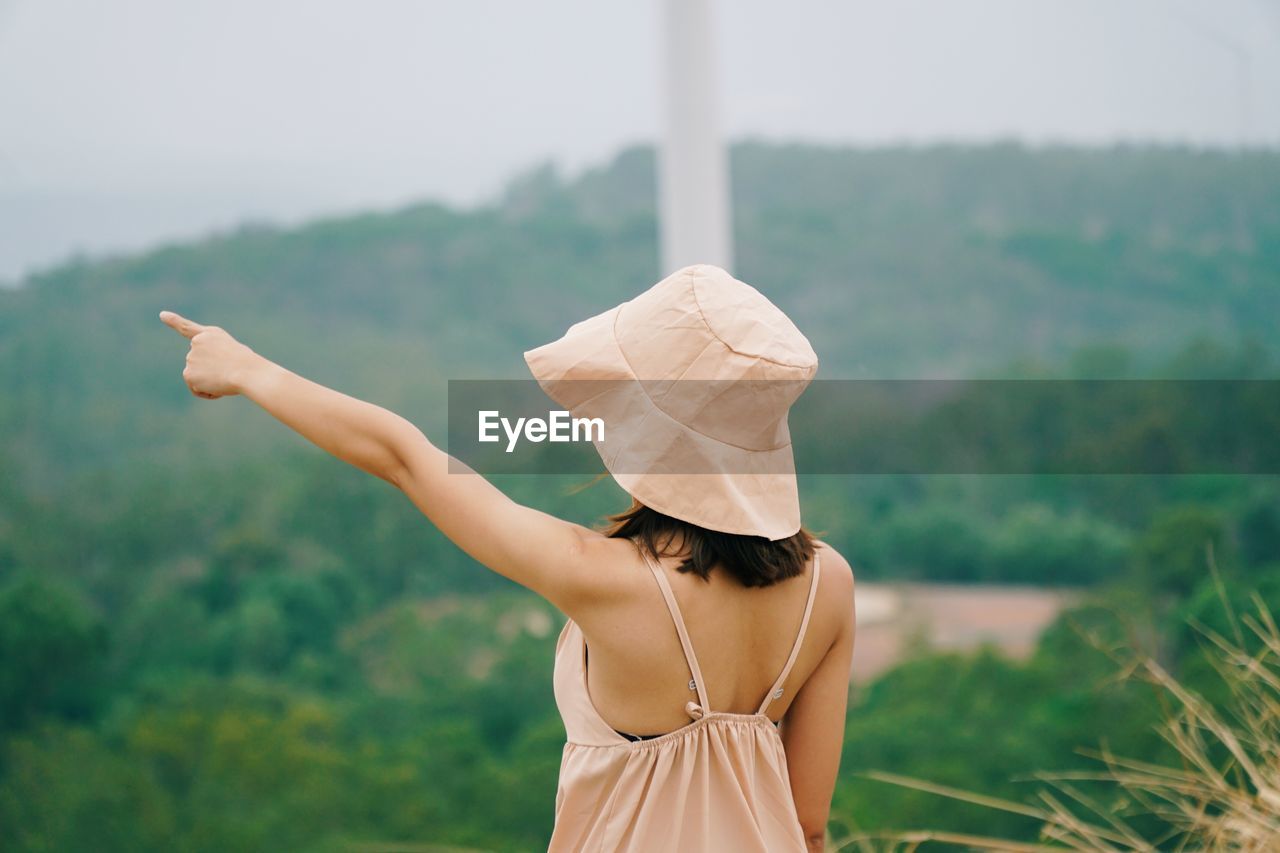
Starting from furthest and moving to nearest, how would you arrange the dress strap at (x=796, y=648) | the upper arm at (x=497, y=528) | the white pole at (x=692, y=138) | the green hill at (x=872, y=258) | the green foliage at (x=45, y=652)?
the green hill at (x=872, y=258)
the green foliage at (x=45, y=652)
the white pole at (x=692, y=138)
the dress strap at (x=796, y=648)
the upper arm at (x=497, y=528)

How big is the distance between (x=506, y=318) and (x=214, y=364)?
2421 mm

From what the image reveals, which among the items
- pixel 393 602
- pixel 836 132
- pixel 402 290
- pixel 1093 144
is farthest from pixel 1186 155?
pixel 393 602

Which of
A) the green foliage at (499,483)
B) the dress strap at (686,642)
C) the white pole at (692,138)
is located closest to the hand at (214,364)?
the dress strap at (686,642)

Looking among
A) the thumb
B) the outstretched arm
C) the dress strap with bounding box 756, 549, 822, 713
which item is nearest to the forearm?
the outstretched arm

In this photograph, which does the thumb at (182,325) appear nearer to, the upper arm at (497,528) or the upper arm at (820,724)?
the upper arm at (497,528)

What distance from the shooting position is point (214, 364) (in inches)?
42.4

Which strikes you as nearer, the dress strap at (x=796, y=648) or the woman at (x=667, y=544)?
the woman at (x=667, y=544)

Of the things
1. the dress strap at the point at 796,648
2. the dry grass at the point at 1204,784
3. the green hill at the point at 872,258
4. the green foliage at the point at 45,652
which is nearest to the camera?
the dress strap at the point at 796,648

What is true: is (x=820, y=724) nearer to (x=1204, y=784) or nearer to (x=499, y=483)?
(x=1204, y=784)

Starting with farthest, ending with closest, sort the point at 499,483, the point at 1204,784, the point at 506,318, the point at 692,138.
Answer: the point at 506,318 < the point at 499,483 < the point at 692,138 < the point at 1204,784

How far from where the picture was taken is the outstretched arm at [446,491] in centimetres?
102

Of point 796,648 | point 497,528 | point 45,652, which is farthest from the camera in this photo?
point 45,652

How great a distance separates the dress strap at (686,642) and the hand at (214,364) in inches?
15.8

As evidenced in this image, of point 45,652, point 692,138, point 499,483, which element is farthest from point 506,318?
point 45,652
